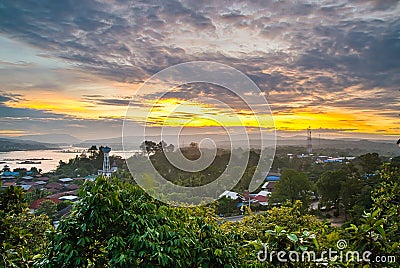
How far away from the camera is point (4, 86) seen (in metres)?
6.93

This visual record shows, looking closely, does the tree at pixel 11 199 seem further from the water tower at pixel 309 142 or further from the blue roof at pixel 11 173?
the water tower at pixel 309 142

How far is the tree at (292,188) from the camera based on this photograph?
10320 mm

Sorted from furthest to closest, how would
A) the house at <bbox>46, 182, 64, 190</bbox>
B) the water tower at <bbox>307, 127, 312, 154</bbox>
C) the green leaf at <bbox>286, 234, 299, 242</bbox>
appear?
the water tower at <bbox>307, 127, 312, 154</bbox> < the house at <bbox>46, 182, 64, 190</bbox> < the green leaf at <bbox>286, 234, 299, 242</bbox>

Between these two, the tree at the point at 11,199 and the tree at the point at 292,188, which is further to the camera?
the tree at the point at 292,188

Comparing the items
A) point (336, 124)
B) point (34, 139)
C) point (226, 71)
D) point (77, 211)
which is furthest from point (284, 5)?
point (34, 139)

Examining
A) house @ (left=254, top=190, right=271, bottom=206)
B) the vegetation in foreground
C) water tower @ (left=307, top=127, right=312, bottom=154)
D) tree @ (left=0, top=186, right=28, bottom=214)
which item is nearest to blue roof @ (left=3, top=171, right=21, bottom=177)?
tree @ (left=0, top=186, right=28, bottom=214)

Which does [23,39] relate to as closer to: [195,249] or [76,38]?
[76,38]

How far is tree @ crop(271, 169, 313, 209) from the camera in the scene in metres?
10.3

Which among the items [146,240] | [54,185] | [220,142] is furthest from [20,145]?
[146,240]

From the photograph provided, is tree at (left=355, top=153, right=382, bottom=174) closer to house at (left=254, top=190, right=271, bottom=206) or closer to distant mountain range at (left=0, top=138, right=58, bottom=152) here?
house at (left=254, top=190, right=271, bottom=206)

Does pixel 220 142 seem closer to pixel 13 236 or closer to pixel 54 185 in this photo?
pixel 13 236

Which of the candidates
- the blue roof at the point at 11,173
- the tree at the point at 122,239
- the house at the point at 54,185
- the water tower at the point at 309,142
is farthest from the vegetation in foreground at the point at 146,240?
the water tower at the point at 309,142

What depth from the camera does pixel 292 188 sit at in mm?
10359

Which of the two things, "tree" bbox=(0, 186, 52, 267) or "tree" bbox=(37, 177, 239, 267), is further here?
"tree" bbox=(0, 186, 52, 267)
